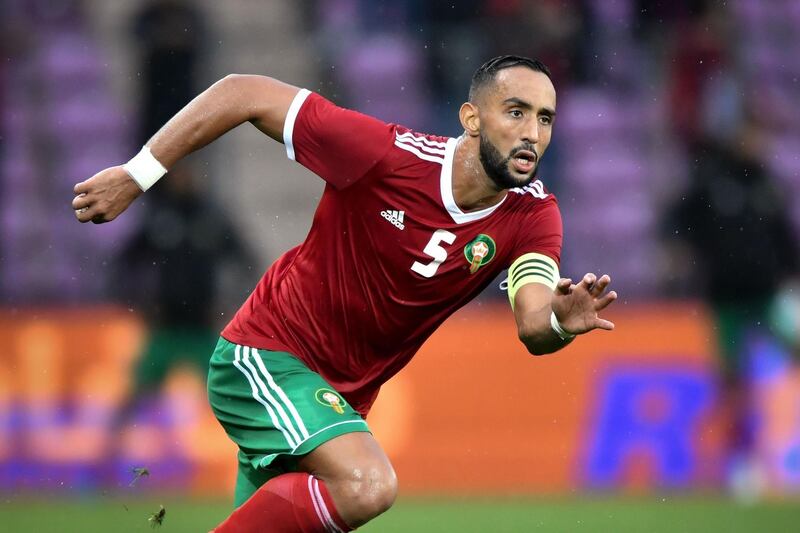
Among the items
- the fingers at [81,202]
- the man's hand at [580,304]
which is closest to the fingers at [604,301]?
the man's hand at [580,304]

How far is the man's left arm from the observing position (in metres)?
4.70

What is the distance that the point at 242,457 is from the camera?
555 cm

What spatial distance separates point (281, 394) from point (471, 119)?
1391 millimetres

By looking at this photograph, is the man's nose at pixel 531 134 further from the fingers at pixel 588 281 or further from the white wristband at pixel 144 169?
the white wristband at pixel 144 169

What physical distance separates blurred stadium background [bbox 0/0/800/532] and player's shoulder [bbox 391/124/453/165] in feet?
11.7

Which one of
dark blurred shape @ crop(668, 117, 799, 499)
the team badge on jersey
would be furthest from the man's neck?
dark blurred shape @ crop(668, 117, 799, 499)

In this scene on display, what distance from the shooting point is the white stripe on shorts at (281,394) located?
5.01 metres

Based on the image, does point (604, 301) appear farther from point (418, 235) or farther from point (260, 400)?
point (260, 400)

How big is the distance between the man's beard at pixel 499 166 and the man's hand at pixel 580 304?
0.65m

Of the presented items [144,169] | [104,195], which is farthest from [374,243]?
[104,195]

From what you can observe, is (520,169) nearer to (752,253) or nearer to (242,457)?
(242,457)

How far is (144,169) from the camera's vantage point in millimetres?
5086

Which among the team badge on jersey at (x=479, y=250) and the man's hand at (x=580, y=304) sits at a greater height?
the team badge on jersey at (x=479, y=250)

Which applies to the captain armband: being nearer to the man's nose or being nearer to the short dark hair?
the man's nose
